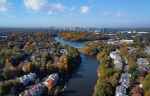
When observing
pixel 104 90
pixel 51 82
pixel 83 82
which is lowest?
pixel 83 82

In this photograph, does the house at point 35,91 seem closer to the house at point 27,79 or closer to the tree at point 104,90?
the house at point 27,79

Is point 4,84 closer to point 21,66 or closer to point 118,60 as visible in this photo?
point 21,66

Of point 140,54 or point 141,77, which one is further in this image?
point 140,54

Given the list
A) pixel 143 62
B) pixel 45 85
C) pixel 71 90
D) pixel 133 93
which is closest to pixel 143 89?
pixel 133 93

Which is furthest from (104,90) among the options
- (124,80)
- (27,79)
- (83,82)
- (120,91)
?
(27,79)

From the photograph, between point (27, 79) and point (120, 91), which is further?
point (27, 79)

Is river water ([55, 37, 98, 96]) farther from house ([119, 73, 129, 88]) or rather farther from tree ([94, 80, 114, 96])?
house ([119, 73, 129, 88])

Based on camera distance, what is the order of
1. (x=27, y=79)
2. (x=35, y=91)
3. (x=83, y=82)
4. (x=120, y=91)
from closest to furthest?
(x=120, y=91)
(x=35, y=91)
(x=27, y=79)
(x=83, y=82)

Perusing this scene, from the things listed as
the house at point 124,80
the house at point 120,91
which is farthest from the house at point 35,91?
the house at point 124,80

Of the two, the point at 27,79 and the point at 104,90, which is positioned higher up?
the point at 104,90

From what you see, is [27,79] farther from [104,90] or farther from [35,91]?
[104,90]

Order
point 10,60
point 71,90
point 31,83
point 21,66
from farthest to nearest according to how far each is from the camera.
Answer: point 10,60 → point 21,66 → point 31,83 → point 71,90
